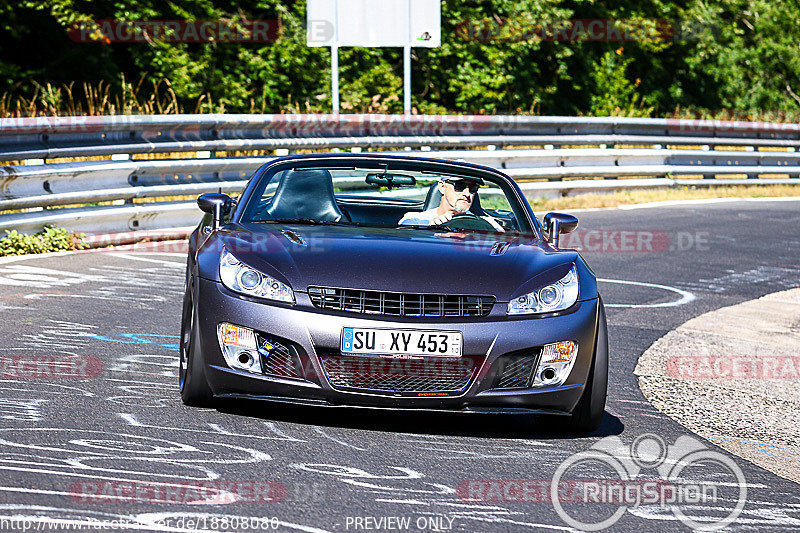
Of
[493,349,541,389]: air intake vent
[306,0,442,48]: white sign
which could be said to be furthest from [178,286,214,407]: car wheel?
[306,0,442,48]: white sign

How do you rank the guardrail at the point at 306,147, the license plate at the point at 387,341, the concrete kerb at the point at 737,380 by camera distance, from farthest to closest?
the guardrail at the point at 306,147 → the concrete kerb at the point at 737,380 → the license plate at the point at 387,341

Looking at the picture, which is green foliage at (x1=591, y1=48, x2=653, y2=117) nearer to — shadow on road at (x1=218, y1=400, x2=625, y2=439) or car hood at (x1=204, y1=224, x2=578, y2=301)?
car hood at (x1=204, y1=224, x2=578, y2=301)

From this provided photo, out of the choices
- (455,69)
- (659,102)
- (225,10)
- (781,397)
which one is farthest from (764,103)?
(781,397)

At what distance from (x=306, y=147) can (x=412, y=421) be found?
9.48 m

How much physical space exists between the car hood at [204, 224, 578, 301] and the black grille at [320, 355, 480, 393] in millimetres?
304

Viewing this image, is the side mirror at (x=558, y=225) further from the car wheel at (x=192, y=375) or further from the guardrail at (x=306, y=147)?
the guardrail at (x=306, y=147)

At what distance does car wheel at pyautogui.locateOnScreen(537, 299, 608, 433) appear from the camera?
18.2 ft

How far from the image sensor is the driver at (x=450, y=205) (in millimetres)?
6734

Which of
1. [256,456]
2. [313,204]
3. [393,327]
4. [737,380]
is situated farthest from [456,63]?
[256,456]

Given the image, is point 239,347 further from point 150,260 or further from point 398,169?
point 150,260

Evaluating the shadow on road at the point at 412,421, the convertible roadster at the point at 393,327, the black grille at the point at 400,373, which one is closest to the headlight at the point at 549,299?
the convertible roadster at the point at 393,327

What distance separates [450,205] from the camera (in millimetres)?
6773

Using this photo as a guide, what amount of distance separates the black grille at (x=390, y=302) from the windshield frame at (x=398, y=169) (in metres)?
1.32

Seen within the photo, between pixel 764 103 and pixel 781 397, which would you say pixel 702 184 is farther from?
pixel 764 103
